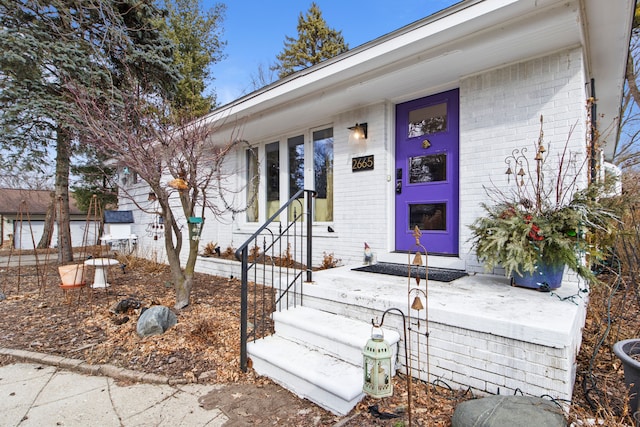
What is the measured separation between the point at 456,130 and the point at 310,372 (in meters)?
3.21

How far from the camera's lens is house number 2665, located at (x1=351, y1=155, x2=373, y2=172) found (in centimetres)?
451

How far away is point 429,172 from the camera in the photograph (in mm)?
4098

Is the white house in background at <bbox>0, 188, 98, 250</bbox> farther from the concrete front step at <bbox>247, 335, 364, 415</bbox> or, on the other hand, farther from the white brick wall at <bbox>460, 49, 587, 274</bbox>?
the white brick wall at <bbox>460, 49, 587, 274</bbox>

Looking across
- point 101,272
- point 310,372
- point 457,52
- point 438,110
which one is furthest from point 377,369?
point 101,272

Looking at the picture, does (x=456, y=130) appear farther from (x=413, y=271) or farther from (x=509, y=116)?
(x=413, y=271)

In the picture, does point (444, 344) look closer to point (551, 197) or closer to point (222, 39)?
point (551, 197)

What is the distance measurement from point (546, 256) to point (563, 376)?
1.20 m

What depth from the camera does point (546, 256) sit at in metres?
2.66

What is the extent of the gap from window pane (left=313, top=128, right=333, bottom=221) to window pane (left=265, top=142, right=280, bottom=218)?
0.98 meters

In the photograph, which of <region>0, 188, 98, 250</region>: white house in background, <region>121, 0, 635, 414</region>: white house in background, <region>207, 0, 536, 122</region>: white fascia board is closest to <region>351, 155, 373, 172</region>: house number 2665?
<region>121, 0, 635, 414</region>: white house in background

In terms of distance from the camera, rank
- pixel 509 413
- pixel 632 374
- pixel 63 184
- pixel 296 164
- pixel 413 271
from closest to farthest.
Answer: pixel 509 413 < pixel 632 374 < pixel 413 271 < pixel 296 164 < pixel 63 184

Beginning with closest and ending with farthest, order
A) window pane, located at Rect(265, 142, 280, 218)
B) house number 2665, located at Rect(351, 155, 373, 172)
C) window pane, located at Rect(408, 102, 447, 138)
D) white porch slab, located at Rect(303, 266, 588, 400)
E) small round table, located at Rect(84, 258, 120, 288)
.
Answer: white porch slab, located at Rect(303, 266, 588, 400)
window pane, located at Rect(408, 102, 447, 138)
house number 2665, located at Rect(351, 155, 373, 172)
small round table, located at Rect(84, 258, 120, 288)
window pane, located at Rect(265, 142, 280, 218)

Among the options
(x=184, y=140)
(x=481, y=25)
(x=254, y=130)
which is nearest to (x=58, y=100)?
(x=254, y=130)

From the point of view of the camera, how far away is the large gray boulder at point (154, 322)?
311cm
